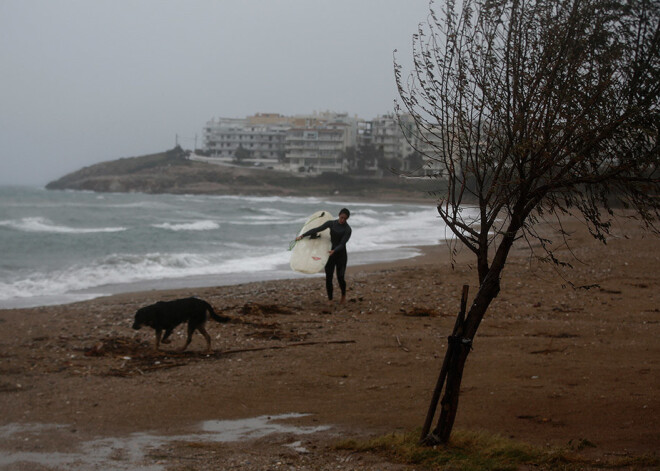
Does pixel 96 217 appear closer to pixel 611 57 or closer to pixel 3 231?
pixel 3 231

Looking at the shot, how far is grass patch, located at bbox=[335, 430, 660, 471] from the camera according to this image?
214 inches

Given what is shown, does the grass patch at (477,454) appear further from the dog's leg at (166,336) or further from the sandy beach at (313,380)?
the dog's leg at (166,336)

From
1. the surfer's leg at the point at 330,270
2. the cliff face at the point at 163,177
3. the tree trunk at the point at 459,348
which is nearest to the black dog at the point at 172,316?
the surfer's leg at the point at 330,270

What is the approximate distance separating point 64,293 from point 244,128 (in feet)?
501

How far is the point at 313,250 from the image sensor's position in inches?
520

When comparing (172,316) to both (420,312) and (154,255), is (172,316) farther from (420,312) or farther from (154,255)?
(154,255)

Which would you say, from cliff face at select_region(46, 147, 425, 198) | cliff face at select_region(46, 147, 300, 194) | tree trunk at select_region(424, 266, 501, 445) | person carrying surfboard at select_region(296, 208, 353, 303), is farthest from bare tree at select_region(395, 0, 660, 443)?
cliff face at select_region(46, 147, 300, 194)

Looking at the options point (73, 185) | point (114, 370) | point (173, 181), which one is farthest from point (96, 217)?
point (73, 185)

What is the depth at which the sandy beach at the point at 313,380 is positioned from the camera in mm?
6363

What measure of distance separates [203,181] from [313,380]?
11939 centimetres

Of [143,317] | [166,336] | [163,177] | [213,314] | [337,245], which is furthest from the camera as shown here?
[163,177]

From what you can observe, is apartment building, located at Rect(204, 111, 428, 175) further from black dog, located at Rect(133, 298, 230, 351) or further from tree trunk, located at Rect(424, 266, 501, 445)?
tree trunk, located at Rect(424, 266, 501, 445)

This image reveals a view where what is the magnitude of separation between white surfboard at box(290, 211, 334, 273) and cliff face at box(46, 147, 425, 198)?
277 feet

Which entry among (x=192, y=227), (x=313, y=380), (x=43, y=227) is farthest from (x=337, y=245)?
(x=43, y=227)
